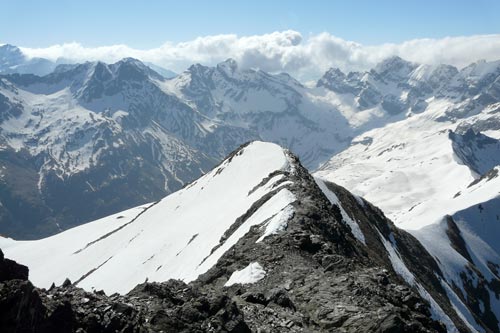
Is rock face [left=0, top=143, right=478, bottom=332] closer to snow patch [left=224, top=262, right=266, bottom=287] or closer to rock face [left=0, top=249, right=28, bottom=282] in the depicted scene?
snow patch [left=224, top=262, right=266, bottom=287]

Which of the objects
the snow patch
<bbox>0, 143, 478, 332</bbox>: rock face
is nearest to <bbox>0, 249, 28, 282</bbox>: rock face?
<bbox>0, 143, 478, 332</bbox>: rock face

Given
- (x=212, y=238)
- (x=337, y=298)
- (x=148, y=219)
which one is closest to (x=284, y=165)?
(x=212, y=238)

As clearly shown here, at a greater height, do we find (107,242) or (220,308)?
(220,308)

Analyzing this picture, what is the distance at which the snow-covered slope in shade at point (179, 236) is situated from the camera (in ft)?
176

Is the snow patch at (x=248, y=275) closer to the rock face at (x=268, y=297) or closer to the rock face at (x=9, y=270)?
the rock face at (x=268, y=297)

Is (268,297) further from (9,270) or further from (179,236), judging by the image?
(179,236)

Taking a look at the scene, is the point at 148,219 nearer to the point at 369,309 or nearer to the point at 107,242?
the point at 107,242

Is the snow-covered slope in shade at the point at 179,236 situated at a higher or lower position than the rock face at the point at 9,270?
lower

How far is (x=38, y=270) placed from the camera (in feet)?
363

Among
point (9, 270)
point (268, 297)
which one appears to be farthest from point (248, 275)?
point (9, 270)

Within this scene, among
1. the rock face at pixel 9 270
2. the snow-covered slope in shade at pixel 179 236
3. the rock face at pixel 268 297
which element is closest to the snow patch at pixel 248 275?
the rock face at pixel 268 297

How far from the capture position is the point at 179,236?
70562mm

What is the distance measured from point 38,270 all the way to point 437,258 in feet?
301

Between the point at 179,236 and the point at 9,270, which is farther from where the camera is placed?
the point at 179,236
